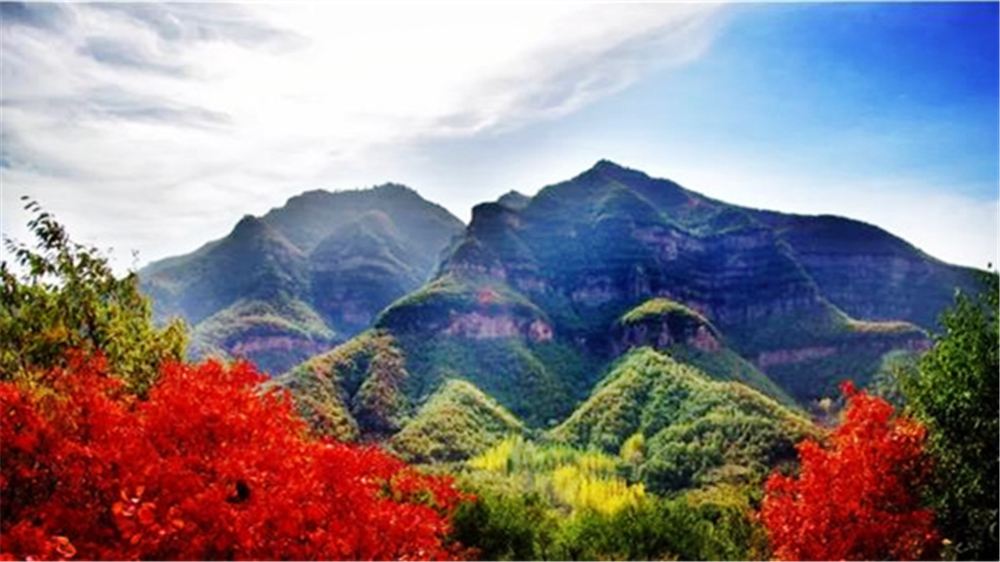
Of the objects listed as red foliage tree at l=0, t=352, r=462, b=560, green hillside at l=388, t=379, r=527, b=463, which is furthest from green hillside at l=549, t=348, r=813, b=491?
red foliage tree at l=0, t=352, r=462, b=560

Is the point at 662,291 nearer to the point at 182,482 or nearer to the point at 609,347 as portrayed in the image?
the point at 609,347

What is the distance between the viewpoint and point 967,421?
13195 mm

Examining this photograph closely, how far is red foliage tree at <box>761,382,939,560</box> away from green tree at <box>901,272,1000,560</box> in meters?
0.40

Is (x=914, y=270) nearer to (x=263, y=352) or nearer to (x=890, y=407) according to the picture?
(x=263, y=352)

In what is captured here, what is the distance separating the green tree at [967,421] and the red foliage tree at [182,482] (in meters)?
7.88

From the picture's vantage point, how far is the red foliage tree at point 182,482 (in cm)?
961

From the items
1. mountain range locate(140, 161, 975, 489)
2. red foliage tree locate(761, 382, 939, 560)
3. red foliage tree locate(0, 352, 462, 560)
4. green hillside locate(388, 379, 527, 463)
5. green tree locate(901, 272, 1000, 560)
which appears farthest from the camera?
mountain range locate(140, 161, 975, 489)

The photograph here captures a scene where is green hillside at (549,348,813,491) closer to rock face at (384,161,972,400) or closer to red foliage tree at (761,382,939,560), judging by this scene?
rock face at (384,161,972,400)

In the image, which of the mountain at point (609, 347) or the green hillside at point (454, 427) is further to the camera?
the mountain at point (609, 347)

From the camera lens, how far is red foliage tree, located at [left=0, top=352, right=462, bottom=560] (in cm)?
961

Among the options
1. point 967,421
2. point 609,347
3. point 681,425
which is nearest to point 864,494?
point 967,421

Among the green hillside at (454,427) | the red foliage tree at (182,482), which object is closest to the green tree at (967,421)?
the red foliage tree at (182,482)

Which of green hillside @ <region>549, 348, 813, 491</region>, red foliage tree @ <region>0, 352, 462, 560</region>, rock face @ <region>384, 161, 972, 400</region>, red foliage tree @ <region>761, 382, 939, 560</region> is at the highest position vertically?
rock face @ <region>384, 161, 972, 400</region>

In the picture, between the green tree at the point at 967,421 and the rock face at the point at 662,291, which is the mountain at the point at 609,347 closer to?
the rock face at the point at 662,291
